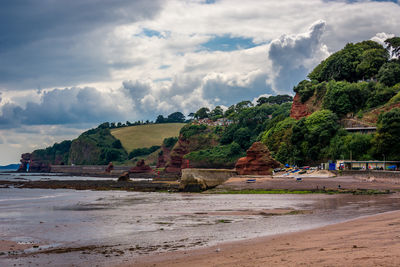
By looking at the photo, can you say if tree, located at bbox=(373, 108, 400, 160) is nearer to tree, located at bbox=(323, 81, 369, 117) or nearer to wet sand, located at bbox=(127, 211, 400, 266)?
tree, located at bbox=(323, 81, 369, 117)

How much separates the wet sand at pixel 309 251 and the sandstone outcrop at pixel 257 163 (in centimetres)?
5186

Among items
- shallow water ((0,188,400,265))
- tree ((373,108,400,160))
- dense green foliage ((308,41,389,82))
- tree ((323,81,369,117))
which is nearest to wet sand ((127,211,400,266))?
shallow water ((0,188,400,265))

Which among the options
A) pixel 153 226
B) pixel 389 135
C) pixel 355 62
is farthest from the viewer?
pixel 355 62

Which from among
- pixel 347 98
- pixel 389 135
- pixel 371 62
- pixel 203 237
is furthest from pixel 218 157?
pixel 203 237

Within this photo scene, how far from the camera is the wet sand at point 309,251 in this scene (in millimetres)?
11758

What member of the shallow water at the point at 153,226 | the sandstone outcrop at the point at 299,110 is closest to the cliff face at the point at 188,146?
the sandstone outcrop at the point at 299,110

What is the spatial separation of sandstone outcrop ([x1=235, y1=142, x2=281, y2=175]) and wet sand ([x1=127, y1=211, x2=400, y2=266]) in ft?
170

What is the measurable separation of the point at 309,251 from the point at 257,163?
188ft

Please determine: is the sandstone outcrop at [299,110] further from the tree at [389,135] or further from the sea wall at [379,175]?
the sea wall at [379,175]

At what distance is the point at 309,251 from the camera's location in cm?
1355

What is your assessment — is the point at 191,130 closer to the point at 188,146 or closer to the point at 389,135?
the point at 188,146

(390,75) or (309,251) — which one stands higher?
(390,75)

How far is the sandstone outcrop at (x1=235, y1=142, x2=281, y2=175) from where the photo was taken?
70500 millimetres

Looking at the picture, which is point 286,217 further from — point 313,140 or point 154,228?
point 313,140
